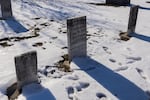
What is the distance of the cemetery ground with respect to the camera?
4738 millimetres

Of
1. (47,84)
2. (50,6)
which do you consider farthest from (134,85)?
(50,6)

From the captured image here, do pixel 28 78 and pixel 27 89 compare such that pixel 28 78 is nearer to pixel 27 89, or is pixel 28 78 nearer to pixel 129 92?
pixel 27 89

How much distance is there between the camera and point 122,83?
507cm

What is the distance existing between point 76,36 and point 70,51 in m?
0.40

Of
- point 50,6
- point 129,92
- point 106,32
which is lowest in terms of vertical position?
point 129,92

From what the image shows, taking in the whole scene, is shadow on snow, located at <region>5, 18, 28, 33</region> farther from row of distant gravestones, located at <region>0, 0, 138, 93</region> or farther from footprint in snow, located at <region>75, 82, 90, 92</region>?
footprint in snow, located at <region>75, 82, 90, 92</region>

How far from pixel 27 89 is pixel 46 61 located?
1.35m

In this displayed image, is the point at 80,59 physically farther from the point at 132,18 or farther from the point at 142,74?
the point at 132,18

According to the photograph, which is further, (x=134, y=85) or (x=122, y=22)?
(x=122, y=22)

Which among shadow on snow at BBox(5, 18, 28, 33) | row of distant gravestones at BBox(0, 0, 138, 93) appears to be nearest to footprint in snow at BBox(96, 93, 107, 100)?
row of distant gravestones at BBox(0, 0, 138, 93)

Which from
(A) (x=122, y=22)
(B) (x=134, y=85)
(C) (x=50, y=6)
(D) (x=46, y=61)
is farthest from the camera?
(C) (x=50, y=6)

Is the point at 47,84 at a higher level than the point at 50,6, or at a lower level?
lower

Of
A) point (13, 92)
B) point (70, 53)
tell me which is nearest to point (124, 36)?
point (70, 53)

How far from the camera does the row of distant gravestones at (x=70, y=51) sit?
462 cm
